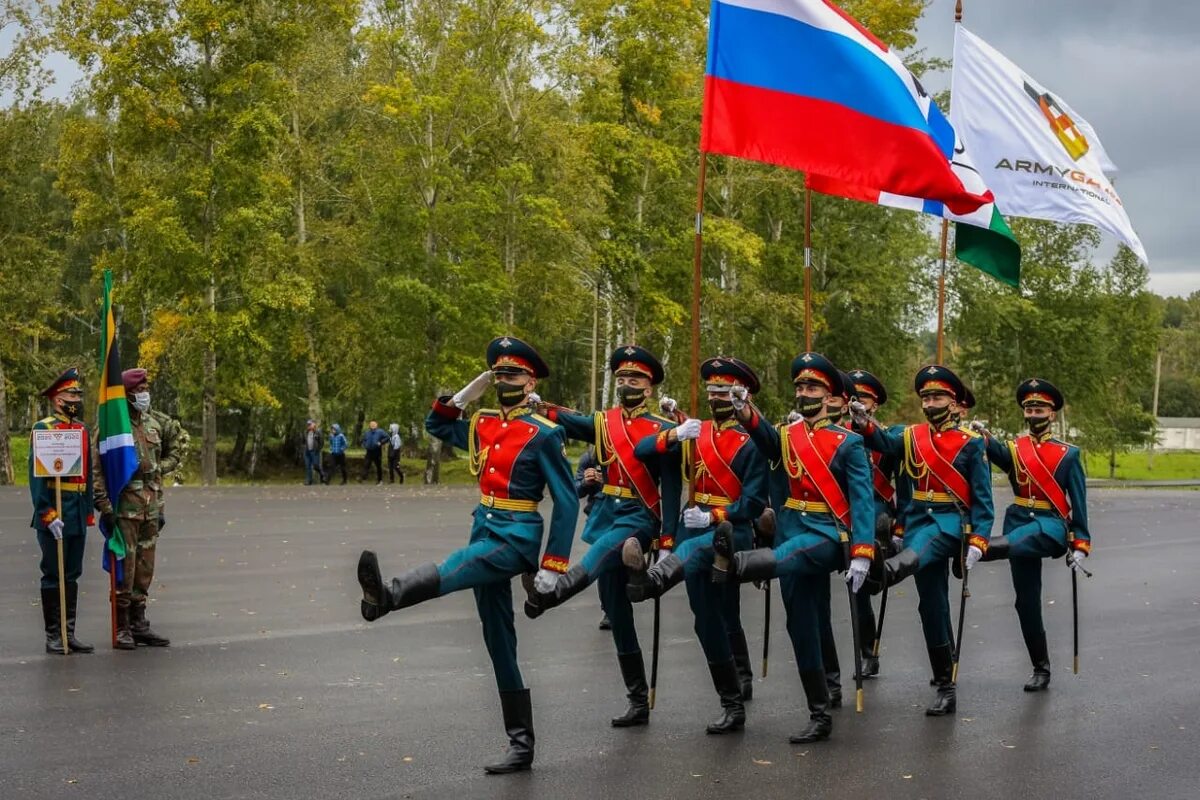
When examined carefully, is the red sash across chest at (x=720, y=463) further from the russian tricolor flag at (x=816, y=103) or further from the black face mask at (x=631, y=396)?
the russian tricolor flag at (x=816, y=103)

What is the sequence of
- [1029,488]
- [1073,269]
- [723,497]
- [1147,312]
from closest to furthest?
1. [723,497]
2. [1029,488]
3. [1073,269]
4. [1147,312]

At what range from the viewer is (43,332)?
129 feet

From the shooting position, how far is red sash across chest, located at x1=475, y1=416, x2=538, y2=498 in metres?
7.98

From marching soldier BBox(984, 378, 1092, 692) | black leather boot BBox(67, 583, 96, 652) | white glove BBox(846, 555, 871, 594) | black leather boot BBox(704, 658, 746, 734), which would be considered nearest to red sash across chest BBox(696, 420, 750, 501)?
white glove BBox(846, 555, 871, 594)

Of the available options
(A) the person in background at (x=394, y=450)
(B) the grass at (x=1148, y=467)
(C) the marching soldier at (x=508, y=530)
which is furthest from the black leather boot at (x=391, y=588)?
(B) the grass at (x=1148, y=467)

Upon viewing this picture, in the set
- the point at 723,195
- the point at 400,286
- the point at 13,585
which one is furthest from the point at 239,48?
the point at 13,585

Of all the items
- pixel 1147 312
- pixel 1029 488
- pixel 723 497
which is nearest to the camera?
pixel 723 497

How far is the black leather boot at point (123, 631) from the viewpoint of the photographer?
11.3 m

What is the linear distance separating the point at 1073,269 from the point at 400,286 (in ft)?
99.5

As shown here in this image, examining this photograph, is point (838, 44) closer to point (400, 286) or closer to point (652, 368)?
point (652, 368)

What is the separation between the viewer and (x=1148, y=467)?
86125 mm

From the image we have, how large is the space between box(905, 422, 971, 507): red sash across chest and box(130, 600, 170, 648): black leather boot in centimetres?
555

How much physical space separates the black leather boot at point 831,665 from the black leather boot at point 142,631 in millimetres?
4873

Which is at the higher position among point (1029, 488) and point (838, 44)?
point (838, 44)
